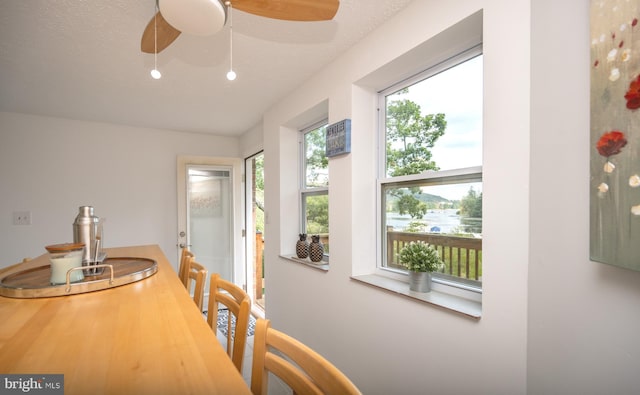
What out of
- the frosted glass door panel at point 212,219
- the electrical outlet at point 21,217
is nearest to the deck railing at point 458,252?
the frosted glass door panel at point 212,219

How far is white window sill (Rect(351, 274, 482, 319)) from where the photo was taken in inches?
50.3

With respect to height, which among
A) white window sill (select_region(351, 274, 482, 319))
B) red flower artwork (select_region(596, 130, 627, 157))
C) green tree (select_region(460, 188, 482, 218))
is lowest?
white window sill (select_region(351, 274, 482, 319))

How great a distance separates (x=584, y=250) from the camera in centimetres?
95

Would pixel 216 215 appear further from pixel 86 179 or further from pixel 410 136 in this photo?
pixel 410 136

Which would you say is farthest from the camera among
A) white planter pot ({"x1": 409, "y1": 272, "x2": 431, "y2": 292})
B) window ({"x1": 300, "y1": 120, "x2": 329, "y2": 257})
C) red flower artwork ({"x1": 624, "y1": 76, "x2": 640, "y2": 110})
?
window ({"x1": 300, "y1": 120, "x2": 329, "y2": 257})

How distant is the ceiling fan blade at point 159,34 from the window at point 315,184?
141cm

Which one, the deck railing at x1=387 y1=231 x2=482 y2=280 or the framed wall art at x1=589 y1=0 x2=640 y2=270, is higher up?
the framed wall art at x1=589 y1=0 x2=640 y2=270

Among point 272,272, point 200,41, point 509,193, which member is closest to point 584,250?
point 509,193

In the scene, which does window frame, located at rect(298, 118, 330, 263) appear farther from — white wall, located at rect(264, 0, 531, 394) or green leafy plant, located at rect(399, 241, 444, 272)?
green leafy plant, located at rect(399, 241, 444, 272)

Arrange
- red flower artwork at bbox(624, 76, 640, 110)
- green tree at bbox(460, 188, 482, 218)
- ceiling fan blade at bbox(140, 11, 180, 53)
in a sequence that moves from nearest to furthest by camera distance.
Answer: red flower artwork at bbox(624, 76, 640, 110) → ceiling fan blade at bbox(140, 11, 180, 53) → green tree at bbox(460, 188, 482, 218)

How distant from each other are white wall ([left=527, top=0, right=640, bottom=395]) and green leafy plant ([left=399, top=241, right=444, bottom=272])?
48cm

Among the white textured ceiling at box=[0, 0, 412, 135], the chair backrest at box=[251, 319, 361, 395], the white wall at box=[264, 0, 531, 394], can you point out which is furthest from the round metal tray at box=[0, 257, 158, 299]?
the white textured ceiling at box=[0, 0, 412, 135]

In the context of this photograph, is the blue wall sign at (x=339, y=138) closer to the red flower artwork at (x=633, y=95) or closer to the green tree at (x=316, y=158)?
the green tree at (x=316, y=158)

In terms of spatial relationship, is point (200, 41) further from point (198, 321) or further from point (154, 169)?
point (154, 169)
